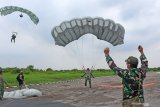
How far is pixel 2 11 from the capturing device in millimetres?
33875

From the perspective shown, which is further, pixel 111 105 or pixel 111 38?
pixel 111 38

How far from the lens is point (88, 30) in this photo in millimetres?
29047

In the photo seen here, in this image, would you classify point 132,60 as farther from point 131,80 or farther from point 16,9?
point 16,9

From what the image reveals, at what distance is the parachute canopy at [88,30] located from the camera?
27.6 metres

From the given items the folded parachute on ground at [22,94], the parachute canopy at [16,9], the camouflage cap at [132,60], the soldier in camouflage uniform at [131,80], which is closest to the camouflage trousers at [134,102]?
the soldier in camouflage uniform at [131,80]

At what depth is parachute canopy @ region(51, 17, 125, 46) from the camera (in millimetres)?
27566

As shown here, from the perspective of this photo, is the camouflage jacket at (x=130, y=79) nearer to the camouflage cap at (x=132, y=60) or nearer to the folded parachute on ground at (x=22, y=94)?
the camouflage cap at (x=132, y=60)

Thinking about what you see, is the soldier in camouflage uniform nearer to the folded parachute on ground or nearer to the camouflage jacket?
the camouflage jacket

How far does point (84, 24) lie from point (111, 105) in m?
9.16

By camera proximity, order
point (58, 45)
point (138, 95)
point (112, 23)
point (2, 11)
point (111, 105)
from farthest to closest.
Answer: point (2, 11)
point (58, 45)
point (112, 23)
point (111, 105)
point (138, 95)

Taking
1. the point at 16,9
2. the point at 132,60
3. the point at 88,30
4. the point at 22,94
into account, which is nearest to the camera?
the point at 132,60

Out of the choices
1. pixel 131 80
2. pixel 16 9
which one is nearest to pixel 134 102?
pixel 131 80

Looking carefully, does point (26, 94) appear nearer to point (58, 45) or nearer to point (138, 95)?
point (58, 45)


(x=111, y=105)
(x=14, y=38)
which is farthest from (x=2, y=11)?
(x=111, y=105)
